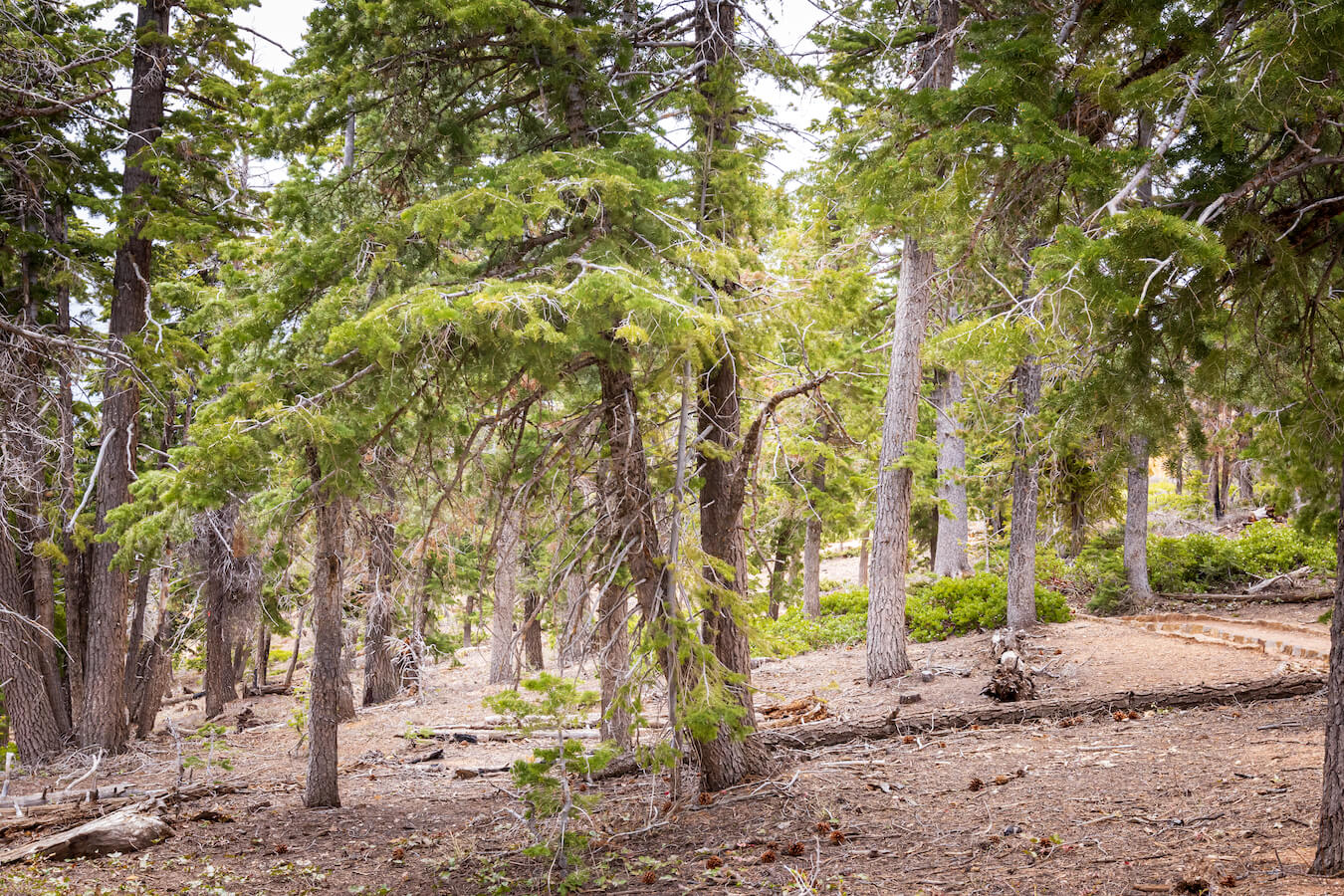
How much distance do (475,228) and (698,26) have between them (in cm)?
290

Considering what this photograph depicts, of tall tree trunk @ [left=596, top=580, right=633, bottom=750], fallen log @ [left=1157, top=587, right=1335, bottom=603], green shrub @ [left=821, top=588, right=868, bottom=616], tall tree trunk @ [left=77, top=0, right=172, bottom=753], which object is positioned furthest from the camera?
green shrub @ [left=821, top=588, right=868, bottom=616]

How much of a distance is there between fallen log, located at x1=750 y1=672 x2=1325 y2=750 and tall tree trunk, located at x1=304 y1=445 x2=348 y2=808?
4.41 m

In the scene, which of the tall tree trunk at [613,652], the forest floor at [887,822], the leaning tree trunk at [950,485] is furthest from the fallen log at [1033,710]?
the leaning tree trunk at [950,485]

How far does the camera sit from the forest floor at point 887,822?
16.9 ft

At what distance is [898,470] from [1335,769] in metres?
7.67

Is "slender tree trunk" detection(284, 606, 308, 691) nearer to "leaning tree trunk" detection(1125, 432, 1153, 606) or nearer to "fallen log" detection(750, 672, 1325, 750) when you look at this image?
"fallen log" detection(750, 672, 1325, 750)

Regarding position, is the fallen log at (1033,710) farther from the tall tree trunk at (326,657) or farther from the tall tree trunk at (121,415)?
the tall tree trunk at (121,415)

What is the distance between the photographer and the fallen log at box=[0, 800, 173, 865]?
7.09 metres

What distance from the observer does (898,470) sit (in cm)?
1190

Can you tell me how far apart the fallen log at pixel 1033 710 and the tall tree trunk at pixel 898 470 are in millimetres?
2475

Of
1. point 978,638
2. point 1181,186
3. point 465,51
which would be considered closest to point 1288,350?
point 1181,186

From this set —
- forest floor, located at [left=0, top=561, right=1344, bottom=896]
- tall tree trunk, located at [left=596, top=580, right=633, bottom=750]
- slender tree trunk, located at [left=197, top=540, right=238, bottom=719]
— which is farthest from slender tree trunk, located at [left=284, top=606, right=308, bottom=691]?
tall tree trunk, located at [left=596, top=580, right=633, bottom=750]

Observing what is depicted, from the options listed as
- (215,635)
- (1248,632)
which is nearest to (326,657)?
(215,635)

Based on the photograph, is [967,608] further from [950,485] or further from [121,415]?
[121,415]
